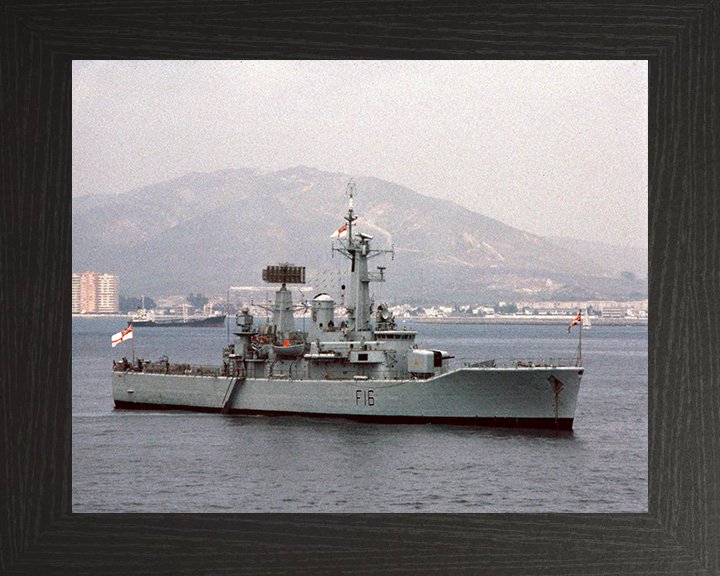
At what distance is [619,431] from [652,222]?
18.4m

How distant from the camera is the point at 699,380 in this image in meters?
4.68

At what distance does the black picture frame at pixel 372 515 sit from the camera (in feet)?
15.3

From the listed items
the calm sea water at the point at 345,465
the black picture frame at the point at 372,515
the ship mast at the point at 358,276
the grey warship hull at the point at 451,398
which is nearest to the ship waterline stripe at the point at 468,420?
the grey warship hull at the point at 451,398

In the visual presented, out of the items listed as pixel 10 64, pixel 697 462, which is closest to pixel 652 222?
pixel 697 462

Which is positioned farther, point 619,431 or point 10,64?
point 619,431

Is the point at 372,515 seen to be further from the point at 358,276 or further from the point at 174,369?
the point at 174,369

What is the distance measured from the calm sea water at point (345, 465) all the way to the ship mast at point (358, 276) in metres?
2.66

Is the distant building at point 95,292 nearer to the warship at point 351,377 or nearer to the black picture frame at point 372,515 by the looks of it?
the warship at point 351,377

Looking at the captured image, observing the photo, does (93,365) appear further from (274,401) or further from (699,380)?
(699,380)

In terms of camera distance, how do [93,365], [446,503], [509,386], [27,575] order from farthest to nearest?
1. [93,365]
2. [509,386]
3. [446,503]
4. [27,575]

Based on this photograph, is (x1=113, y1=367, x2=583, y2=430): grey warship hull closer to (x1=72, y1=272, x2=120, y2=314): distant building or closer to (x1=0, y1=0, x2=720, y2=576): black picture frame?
(x1=72, y1=272, x2=120, y2=314): distant building

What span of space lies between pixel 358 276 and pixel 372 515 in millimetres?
17911

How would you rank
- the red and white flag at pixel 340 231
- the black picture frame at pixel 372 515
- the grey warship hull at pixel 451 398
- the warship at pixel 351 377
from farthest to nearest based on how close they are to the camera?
the red and white flag at pixel 340 231 < the warship at pixel 351 377 < the grey warship hull at pixel 451 398 < the black picture frame at pixel 372 515

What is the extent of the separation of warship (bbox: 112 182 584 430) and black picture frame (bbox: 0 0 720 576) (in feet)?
47.9
